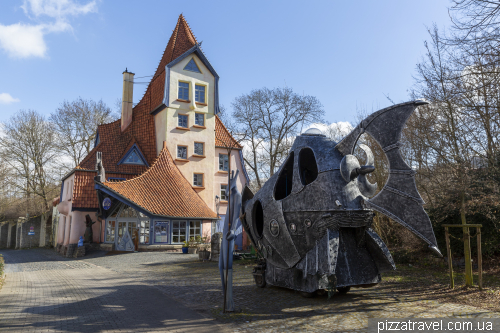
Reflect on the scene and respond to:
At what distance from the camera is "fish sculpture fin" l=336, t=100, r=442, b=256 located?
815 centimetres

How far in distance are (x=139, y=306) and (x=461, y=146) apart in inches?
491

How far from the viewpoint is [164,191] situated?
25.2m

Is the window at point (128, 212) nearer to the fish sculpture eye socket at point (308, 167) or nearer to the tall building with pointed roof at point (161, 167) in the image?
the tall building with pointed roof at point (161, 167)

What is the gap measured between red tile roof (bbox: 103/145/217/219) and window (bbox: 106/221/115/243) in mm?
3836

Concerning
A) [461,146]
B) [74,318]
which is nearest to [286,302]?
Result: [74,318]

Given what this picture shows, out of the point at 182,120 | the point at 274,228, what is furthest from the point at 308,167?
the point at 182,120

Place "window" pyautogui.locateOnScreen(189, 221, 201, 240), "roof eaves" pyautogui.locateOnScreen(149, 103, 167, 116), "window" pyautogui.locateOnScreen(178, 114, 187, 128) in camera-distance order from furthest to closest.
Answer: "window" pyautogui.locateOnScreen(178, 114, 187, 128) < "roof eaves" pyautogui.locateOnScreen(149, 103, 167, 116) < "window" pyautogui.locateOnScreen(189, 221, 201, 240)

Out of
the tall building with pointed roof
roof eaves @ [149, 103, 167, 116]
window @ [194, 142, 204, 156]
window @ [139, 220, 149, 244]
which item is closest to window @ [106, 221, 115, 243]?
the tall building with pointed roof

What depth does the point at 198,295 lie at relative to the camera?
33.5 feet

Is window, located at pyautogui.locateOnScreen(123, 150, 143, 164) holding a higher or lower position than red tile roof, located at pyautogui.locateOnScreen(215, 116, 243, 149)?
lower

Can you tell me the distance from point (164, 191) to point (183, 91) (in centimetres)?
837

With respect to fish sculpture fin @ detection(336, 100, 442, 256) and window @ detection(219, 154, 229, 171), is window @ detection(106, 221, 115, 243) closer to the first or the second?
window @ detection(219, 154, 229, 171)

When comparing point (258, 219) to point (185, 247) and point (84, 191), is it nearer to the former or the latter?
point (185, 247)

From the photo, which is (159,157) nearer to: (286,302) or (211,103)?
(211,103)
